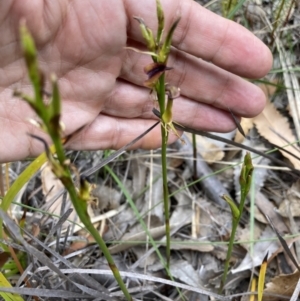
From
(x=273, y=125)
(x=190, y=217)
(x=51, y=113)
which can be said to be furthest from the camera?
(x=273, y=125)

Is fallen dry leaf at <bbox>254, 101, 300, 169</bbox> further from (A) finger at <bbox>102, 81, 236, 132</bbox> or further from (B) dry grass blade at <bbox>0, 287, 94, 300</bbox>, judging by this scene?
(B) dry grass blade at <bbox>0, 287, 94, 300</bbox>

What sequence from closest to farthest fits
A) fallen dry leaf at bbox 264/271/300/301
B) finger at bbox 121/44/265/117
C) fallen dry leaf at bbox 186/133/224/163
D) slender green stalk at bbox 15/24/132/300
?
slender green stalk at bbox 15/24/132/300 → fallen dry leaf at bbox 264/271/300/301 → finger at bbox 121/44/265/117 → fallen dry leaf at bbox 186/133/224/163

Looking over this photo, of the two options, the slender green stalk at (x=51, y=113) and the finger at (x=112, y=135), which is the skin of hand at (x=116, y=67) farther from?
the slender green stalk at (x=51, y=113)

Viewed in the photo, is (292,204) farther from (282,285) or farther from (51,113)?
(51,113)

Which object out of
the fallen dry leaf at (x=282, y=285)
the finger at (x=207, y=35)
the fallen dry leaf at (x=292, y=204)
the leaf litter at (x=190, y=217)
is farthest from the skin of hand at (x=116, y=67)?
the fallen dry leaf at (x=282, y=285)

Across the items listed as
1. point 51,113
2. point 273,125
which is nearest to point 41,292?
point 51,113

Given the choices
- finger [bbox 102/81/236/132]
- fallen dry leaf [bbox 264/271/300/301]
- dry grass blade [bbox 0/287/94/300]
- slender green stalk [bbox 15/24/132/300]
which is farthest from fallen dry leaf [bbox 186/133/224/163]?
slender green stalk [bbox 15/24/132/300]

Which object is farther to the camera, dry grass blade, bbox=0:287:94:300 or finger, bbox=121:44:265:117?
finger, bbox=121:44:265:117
